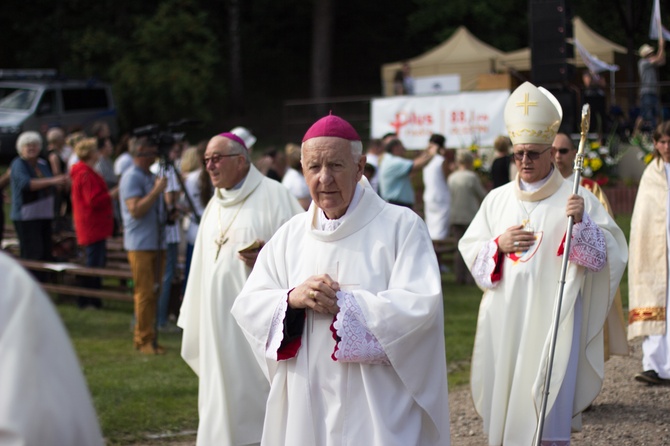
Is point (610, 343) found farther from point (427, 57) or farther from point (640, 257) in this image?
point (427, 57)

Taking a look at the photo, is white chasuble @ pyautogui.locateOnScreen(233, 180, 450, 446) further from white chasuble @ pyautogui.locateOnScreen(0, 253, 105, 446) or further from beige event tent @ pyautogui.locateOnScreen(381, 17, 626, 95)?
beige event tent @ pyautogui.locateOnScreen(381, 17, 626, 95)

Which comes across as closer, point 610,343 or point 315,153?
point 315,153

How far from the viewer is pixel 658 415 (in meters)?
7.39

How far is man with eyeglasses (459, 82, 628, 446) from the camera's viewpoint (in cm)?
610

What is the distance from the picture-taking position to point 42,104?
26.0 meters

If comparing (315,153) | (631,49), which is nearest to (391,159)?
(315,153)

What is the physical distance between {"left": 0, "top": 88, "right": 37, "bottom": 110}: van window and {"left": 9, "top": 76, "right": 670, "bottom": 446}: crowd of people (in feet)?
54.3

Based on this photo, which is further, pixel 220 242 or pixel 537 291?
pixel 220 242

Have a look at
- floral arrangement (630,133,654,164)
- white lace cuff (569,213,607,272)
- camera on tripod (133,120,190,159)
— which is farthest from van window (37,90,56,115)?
white lace cuff (569,213,607,272)

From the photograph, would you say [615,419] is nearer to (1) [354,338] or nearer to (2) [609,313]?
(2) [609,313]

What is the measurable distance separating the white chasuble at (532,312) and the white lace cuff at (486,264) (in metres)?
0.01

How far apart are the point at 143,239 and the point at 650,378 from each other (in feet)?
16.0

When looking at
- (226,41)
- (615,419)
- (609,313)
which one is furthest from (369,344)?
(226,41)

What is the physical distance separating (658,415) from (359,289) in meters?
3.67
